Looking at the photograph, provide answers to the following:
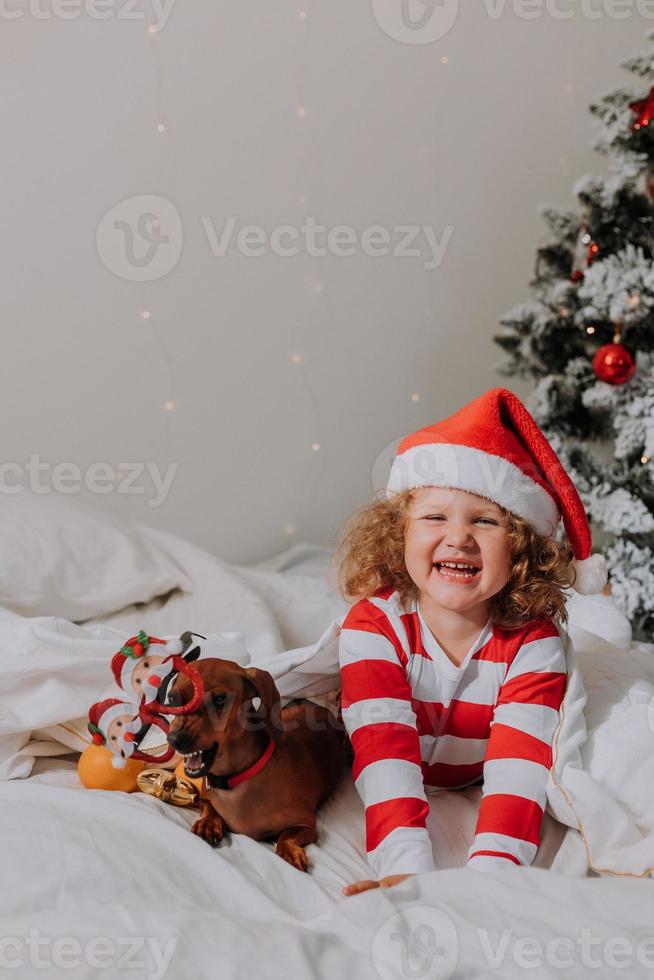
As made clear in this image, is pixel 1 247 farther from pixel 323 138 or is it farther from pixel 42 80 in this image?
pixel 323 138

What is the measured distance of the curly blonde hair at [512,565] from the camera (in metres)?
1.09

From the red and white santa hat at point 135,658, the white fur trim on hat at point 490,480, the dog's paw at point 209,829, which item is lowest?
the dog's paw at point 209,829

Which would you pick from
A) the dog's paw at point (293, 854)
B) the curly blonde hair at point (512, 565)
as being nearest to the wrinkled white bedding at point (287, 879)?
the dog's paw at point (293, 854)

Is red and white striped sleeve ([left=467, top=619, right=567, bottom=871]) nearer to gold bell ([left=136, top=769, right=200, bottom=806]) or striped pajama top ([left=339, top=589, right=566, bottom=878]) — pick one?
striped pajama top ([left=339, top=589, right=566, bottom=878])

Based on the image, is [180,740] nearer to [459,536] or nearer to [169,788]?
[169,788]

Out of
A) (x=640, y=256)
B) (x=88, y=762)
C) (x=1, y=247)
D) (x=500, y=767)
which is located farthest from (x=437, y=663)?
(x=1, y=247)

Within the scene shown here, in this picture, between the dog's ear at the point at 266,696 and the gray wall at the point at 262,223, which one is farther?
the gray wall at the point at 262,223

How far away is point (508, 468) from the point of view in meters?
1.05

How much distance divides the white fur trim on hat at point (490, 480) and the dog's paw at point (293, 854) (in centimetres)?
42

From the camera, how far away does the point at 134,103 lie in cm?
193

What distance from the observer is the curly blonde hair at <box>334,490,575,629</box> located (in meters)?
1.09

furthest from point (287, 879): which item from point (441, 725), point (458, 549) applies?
point (458, 549)

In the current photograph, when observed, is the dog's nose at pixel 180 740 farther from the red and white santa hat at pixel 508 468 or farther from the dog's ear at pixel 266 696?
the red and white santa hat at pixel 508 468

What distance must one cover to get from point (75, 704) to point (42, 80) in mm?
1341
